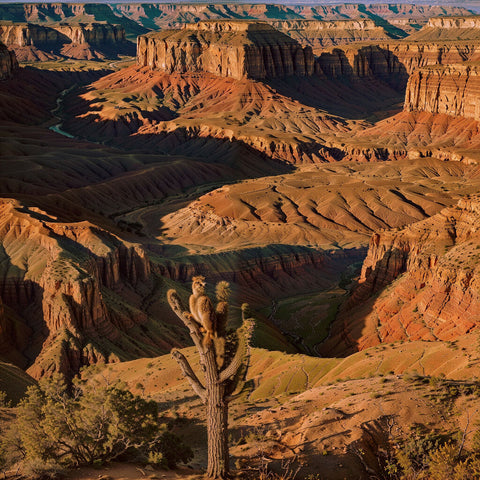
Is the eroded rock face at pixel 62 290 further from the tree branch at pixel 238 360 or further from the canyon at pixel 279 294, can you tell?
the tree branch at pixel 238 360

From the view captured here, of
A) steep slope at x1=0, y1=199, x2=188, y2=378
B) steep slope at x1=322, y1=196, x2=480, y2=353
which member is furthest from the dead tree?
steep slope at x1=0, y1=199, x2=188, y2=378

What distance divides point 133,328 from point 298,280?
48525mm

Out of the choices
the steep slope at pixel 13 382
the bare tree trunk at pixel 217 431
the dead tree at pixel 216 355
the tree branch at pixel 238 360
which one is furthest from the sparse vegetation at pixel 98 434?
the steep slope at pixel 13 382

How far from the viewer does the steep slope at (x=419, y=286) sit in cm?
6003

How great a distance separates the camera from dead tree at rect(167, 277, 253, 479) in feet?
85.9

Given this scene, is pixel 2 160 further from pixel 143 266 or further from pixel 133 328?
pixel 133 328

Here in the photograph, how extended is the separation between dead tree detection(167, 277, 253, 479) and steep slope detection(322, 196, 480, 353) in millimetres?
35692

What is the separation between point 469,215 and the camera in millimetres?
72562

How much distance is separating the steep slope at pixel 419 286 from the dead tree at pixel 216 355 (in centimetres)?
3569

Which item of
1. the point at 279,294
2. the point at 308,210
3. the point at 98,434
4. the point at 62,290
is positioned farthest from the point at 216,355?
the point at 308,210

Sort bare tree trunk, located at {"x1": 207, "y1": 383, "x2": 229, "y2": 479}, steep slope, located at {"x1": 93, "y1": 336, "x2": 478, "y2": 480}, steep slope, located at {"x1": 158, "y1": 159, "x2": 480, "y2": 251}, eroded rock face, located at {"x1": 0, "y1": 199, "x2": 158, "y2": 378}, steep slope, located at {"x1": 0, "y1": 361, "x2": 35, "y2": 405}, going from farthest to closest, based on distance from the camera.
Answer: steep slope, located at {"x1": 158, "y1": 159, "x2": 480, "y2": 251} → eroded rock face, located at {"x1": 0, "y1": 199, "x2": 158, "y2": 378} → steep slope, located at {"x1": 0, "y1": 361, "x2": 35, "y2": 405} → steep slope, located at {"x1": 93, "y1": 336, "x2": 478, "y2": 480} → bare tree trunk, located at {"x1": 207, "y1": 383, "x2": 229, "y2": 479}

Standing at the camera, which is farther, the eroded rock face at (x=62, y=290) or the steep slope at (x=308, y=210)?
the steep slope at (x=308, y=210)

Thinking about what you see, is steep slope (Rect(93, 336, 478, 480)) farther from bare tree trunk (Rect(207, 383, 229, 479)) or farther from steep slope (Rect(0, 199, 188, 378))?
steep slope (Rect(0, 199, 188, 378))

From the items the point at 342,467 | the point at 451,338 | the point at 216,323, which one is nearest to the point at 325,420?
the point at 342,467
